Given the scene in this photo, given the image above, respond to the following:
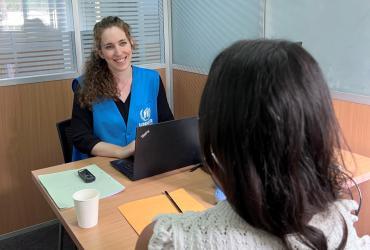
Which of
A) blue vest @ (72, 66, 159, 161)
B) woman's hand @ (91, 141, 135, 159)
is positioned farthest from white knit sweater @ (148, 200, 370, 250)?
blue vest @ (72, 66, 159, 161)

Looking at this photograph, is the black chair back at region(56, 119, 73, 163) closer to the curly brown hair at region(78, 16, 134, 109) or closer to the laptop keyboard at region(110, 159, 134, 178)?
the curly brown hair at region(78, 16, 134, 109)

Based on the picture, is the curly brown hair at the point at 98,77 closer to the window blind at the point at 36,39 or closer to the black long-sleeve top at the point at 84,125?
the black long-sleeve top at the point at 84,125

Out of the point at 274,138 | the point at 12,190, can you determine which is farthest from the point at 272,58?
the point at 12,190

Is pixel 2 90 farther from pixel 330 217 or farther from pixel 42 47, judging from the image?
pixel 330 217

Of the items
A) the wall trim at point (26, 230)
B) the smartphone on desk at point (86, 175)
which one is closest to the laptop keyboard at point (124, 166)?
the smartphone on desk at point (86, 175)

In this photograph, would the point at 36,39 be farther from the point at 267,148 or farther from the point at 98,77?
→ the point at 267,148

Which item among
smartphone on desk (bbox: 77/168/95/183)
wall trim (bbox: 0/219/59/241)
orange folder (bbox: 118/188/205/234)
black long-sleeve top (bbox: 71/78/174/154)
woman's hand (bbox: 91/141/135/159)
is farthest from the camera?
wall trim (bbox: 0/219/59/241)

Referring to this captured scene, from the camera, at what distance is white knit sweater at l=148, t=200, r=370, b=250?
661 millimetres

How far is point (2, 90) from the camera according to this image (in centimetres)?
246

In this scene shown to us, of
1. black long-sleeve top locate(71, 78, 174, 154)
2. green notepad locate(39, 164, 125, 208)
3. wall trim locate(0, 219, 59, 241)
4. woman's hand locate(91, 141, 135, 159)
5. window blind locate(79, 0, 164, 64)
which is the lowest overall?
wall trim locate(0, 219, 59, 241)

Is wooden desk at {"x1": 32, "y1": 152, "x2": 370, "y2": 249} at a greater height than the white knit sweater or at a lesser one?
lesser

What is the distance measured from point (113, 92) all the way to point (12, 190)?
1.11 meters

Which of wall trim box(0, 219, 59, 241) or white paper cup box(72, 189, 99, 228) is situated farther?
wall trim box(0, 219, 59, 241)

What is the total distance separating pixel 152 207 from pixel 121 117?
2.69ft
